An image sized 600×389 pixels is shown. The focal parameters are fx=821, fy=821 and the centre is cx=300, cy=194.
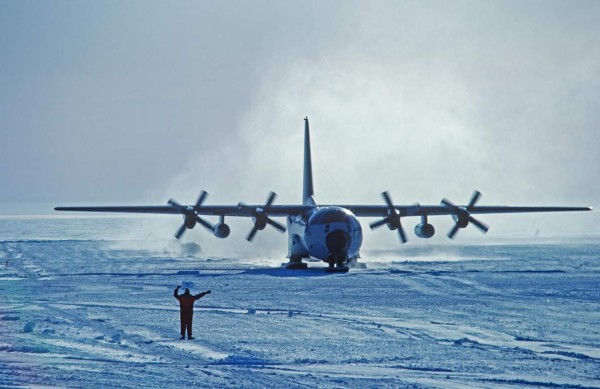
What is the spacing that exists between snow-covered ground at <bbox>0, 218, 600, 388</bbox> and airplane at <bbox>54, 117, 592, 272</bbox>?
25.7 ft

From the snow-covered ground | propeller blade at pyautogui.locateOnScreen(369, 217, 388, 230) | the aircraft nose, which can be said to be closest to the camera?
the snow-covered ground

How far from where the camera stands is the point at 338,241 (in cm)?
4347

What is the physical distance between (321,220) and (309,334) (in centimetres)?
2444

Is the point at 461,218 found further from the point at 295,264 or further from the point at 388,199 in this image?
the point at 295,264

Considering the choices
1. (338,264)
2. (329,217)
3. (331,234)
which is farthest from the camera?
(338,264)

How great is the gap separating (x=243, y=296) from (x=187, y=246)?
48.4m

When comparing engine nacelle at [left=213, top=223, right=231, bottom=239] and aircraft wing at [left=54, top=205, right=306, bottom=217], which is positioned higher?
aircraft wing at [left=54, top=205, right=306, bottom=217]

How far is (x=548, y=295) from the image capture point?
2889 cm

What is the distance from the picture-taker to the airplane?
44.0 metres

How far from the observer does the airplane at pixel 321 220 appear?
144 ft

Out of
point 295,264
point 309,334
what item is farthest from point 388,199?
point 309,334

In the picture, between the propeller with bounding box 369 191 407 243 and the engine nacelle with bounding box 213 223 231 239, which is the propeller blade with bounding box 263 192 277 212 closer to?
the engine nacelle with bounding box 213 223 231 239

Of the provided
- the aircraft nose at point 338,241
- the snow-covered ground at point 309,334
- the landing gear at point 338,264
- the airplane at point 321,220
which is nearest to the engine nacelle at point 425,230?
the airplane at point 321,220

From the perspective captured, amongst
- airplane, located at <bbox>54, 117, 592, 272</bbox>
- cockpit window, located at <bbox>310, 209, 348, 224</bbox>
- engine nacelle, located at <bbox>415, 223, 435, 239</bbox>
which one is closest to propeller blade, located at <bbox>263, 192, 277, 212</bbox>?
airplane, located at <bbox>54, 117, 592, 272</bbox>
